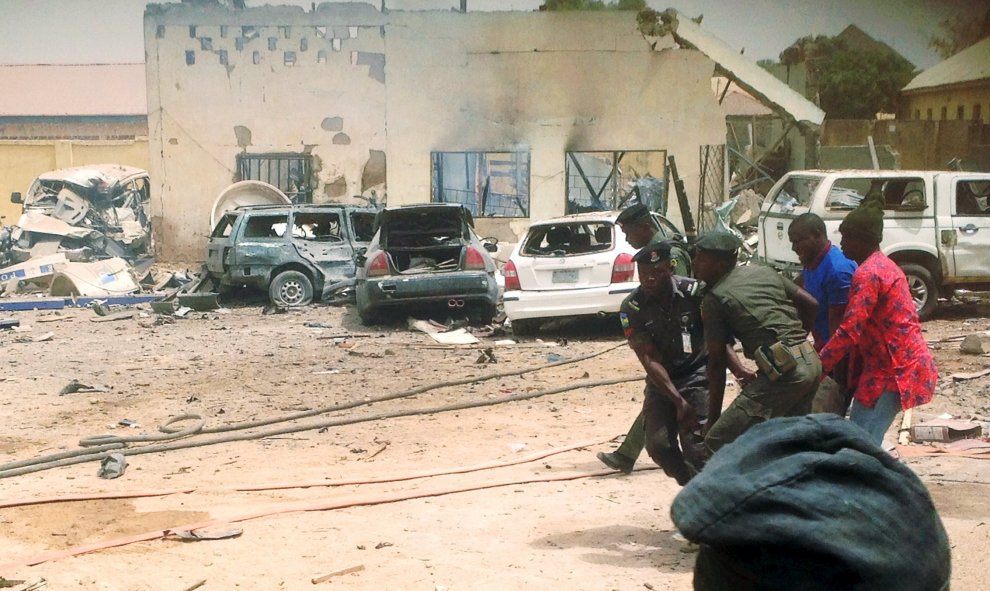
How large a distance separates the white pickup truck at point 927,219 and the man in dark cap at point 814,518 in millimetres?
12213

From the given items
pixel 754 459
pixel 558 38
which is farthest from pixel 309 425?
pixel 558 38

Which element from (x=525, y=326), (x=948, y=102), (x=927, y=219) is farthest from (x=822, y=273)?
(x=948, y=102)

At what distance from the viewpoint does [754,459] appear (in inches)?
50.8

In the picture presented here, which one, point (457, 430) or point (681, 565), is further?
point (457, 430)

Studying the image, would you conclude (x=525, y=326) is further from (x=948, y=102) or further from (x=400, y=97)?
(x=948, y=102)

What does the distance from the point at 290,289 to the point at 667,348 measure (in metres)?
11.5

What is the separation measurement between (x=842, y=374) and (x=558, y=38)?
17827mm

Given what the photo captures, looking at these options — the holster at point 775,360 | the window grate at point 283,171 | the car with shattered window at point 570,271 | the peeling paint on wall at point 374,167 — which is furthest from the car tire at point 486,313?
the window grate at point 283,171

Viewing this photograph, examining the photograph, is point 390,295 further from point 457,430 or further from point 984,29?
point 984,29

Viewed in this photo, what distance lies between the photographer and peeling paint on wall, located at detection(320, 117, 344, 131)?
76.5 feet

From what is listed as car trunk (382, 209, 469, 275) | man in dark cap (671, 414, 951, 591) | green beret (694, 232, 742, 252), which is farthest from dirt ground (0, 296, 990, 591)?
man in dark cap (671, 414, 951, 591)

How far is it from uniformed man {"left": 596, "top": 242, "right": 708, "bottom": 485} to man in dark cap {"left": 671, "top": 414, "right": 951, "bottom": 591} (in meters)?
4.41

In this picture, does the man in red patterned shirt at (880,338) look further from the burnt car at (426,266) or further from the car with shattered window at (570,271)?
the burnt car at (426,266)

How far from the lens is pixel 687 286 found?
587cm
